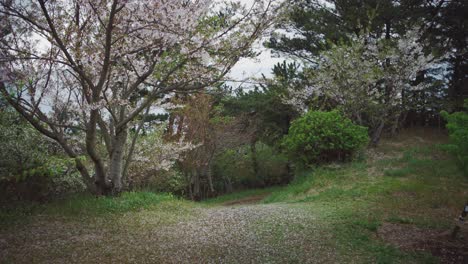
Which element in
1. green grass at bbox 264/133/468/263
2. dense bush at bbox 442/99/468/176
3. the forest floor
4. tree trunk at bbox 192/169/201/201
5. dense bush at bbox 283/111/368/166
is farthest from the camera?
tree trunk at bbox 192/169/201/201

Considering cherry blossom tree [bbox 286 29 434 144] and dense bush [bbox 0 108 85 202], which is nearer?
dense bush [bbox 0 108 85 202]

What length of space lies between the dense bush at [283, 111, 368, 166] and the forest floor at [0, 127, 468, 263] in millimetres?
2405

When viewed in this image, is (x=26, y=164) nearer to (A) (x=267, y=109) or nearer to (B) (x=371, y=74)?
(B) (x=371, y=74)

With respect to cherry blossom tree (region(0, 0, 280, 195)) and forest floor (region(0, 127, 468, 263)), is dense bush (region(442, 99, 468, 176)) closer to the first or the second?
forest floor (region(0, 127, 468, 263))

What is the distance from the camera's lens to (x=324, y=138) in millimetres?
11211

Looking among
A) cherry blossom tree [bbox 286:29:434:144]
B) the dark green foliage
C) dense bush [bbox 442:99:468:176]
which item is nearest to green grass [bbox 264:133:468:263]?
dense bush [bbox 442:99:468:176]

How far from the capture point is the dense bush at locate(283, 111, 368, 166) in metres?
11.1

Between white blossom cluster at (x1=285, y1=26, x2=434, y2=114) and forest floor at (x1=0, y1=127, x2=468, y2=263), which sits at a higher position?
white blossom cluster at (x1=285, y1=26, x2=434, y2=114)

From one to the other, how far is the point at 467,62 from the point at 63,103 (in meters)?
16.5

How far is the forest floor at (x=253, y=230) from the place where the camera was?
4453mm

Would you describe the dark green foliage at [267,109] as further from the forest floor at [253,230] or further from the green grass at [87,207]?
the green grass at [87,207]

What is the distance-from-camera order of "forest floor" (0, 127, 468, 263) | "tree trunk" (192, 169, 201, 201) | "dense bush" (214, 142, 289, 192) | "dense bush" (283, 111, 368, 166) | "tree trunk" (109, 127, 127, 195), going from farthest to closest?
"dense bush" (214, 142, 289, 192), "tree trunk" (192, 169, 201, 201), "dense bush" (283, 111, 368, 166), "tree trunk" (109, 127, 127, 195), "forest floor" (0, 127, 468, 263)

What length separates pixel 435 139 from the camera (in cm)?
1527

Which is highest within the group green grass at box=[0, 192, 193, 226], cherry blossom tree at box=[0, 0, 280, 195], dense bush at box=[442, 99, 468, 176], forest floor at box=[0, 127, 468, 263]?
cherry blossom tree at box=[0, 0, 280, 195]
